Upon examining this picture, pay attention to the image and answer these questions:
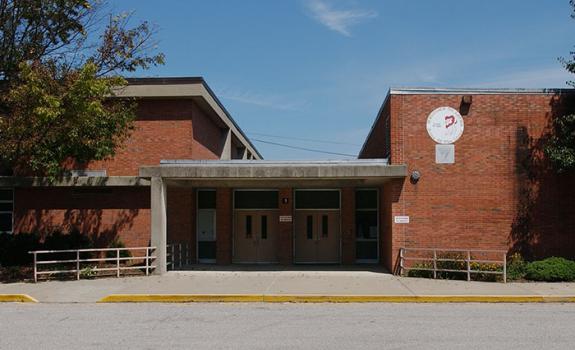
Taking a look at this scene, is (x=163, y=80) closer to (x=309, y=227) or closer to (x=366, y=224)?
(x=309, y=227)

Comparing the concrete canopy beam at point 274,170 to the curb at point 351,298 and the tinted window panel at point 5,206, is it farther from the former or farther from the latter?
the tinted window panel at point 5,206

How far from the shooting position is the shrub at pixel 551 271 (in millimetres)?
17500

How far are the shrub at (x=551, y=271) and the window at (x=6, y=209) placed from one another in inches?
776

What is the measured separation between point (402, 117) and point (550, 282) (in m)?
6.75

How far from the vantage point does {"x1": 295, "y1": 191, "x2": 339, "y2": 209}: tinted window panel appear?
80.8 feet

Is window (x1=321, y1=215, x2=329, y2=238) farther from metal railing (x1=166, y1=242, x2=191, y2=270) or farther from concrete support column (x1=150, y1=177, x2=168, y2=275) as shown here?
concrete support column (x1=150, y1=177, x2=168, y2=275)

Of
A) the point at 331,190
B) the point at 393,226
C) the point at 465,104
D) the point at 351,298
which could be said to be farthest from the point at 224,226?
the point at 351,298

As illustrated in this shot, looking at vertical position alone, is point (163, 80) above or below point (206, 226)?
above

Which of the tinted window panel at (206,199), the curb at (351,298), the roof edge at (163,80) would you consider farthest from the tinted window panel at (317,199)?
the curb at (351,298)

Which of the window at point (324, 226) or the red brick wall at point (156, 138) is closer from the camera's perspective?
the red brick wall at point (156, 138)

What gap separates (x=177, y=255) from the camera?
2275 centimetres

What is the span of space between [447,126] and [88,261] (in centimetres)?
1292

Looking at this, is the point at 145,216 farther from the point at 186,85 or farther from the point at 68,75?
the point at 68,75

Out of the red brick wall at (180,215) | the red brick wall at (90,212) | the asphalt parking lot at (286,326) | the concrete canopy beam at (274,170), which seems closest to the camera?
the asphalt parking lot at (286,326)
